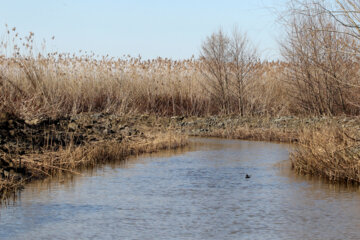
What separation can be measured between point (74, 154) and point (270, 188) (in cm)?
385

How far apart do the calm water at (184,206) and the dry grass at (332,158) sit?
0.29m

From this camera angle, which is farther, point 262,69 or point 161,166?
point 262,69

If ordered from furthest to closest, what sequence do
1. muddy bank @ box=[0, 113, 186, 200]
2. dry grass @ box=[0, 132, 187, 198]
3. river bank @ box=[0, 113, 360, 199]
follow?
muddy bank @ box=[0, 113, 186, 200] → dry grass @ box=[0, 132, 187, 198] → river bank @ box=[0, 113, 360, 199]

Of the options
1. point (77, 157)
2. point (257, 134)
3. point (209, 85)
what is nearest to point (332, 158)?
point (77, 157)

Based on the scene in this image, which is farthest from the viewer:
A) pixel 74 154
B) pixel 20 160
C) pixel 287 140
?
pixel 287 140

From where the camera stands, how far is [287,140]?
1516 centimetres

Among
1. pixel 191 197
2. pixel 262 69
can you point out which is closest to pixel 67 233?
pixel 191 197

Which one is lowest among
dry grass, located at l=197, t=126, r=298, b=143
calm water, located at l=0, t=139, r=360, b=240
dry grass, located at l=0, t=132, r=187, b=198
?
calm water, located at l=0, t=139, r=360, b=240

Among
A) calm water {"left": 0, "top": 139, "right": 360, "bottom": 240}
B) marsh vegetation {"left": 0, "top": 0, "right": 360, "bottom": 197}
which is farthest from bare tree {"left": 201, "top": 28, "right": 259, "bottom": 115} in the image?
calm water {"left": 0, "top": 139, "right": 360, "bottom": 240}

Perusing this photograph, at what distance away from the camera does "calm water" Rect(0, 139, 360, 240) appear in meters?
5.23

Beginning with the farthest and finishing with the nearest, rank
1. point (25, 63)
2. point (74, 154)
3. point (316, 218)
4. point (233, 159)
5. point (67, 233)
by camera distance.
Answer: point (25, 63) → point (233, 159) → point (74, 154) → point (316, 218) → point (67, 233)

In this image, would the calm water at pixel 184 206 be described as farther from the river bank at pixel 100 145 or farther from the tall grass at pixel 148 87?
the tall grass at pixel 148 87

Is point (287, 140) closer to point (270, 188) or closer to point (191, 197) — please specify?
point (270, 188)

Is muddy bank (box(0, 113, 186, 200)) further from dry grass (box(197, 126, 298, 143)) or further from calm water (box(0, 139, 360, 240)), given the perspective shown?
dry grass (box(197, 126, 298, 143))
